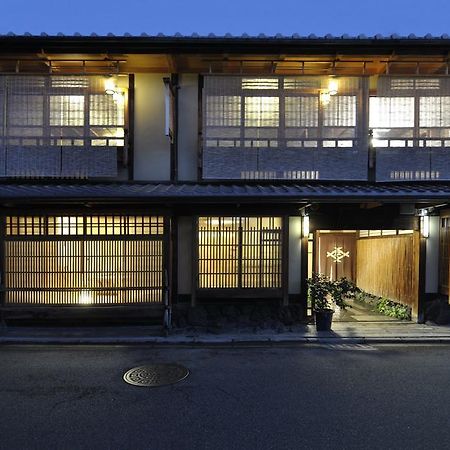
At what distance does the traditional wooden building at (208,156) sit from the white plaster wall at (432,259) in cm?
5

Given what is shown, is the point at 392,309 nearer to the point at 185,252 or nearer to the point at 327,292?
the point at 327,292

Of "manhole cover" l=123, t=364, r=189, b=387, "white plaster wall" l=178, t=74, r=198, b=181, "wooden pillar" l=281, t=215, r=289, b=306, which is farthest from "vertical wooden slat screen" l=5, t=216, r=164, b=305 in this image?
"wooden pillar" l=281, t=215, r=289, b=306

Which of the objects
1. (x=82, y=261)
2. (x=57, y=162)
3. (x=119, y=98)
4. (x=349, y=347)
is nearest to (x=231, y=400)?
(x=349, y=347)

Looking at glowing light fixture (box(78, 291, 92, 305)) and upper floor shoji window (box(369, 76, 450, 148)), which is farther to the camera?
upper floor shoji window (box(369, 76, 450, 148))

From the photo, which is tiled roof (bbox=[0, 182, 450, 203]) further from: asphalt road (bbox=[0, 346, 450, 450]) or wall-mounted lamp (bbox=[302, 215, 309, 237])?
asphalt road (bbox=[0, 346, 450, 450])

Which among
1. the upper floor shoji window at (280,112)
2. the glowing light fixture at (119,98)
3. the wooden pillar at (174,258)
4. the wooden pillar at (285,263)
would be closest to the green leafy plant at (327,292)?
the wooden pillar at (285,263)

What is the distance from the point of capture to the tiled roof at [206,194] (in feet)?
28.7

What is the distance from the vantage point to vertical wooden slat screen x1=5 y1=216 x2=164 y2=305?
995 cm

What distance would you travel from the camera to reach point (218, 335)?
9.55m

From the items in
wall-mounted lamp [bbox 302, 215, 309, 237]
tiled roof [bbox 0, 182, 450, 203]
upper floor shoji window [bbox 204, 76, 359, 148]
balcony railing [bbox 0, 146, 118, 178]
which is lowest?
wall-mounted lamp [bbox 302, 215, 309, 237]

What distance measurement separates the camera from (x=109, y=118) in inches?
436

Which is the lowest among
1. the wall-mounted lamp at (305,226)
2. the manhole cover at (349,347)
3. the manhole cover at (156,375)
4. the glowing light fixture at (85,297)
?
the manhole cover at (349,347)

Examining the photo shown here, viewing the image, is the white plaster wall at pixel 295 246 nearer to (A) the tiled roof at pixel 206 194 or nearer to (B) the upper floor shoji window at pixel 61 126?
(A) the tiled roof at pixel 206 194

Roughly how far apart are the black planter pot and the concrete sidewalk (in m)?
0.21
